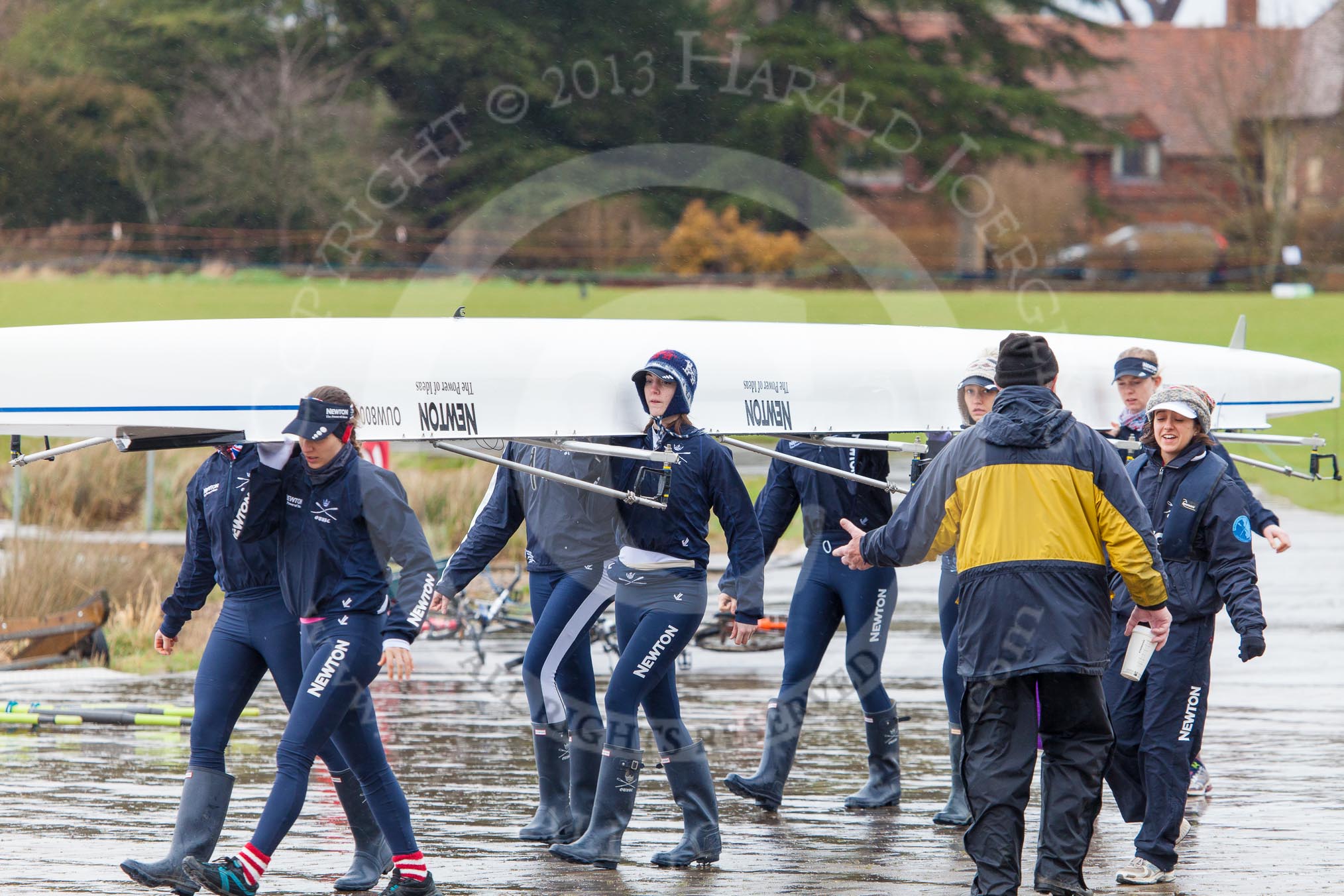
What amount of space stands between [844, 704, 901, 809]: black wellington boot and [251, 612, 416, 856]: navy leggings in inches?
96.7

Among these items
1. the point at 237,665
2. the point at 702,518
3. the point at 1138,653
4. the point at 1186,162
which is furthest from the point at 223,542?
the point at 1186,162

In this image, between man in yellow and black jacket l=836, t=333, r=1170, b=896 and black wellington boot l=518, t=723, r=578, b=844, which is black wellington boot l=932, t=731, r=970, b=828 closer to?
man in yellow and black jacket l=836, t=333, r=1170, b=896

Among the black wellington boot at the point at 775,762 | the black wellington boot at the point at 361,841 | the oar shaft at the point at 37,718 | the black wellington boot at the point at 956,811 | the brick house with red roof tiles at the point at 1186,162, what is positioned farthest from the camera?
the brick house with red roof tiles at the point at 1186,162

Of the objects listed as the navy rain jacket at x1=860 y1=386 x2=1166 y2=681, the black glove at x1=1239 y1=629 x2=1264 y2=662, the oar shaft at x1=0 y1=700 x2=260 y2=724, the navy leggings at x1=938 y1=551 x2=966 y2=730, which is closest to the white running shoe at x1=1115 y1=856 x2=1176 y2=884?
the black glove at x1=1239 y1=629 x2=1264 y2=662

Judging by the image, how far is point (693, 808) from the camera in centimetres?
689

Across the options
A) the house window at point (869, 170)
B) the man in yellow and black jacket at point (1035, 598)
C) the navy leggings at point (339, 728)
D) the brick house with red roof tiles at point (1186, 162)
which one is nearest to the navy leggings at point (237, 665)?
the navy leggings at point (339, 728)

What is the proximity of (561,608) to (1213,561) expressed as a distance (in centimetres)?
268

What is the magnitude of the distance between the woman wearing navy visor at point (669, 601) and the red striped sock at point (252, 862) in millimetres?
1349

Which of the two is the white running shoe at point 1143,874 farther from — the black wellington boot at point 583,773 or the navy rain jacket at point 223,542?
the navy rain jacket at point 223,542

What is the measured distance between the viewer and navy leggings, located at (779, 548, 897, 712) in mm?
8039

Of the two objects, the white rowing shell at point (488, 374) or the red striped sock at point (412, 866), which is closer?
the red striped sock at point (412, 866)

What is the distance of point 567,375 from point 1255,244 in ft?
156

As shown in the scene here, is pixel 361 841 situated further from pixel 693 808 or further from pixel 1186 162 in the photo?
pixel 1186 162

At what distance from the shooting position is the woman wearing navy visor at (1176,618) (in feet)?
21.6
